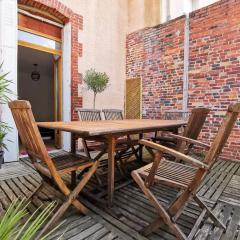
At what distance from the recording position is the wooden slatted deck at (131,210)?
5.34 feet

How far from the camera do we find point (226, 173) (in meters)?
3.19

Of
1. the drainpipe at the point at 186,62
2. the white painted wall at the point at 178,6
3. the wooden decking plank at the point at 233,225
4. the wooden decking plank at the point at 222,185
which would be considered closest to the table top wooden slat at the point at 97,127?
the wooden decking plank at the point at 222,185

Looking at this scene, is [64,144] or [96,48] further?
[96,48]

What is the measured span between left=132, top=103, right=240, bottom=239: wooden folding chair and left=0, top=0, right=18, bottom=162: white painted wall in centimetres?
288

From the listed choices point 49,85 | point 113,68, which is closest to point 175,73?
point 113,68

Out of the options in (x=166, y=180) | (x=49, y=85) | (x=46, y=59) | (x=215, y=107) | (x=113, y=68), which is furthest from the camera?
(x=49, y=85)

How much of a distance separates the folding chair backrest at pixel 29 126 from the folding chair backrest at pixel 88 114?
1389 millimetres

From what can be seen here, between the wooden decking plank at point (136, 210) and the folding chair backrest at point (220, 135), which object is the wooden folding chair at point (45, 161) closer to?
the wooden decking plank at point (136, 210)

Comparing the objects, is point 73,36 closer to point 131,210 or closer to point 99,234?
point 131,210

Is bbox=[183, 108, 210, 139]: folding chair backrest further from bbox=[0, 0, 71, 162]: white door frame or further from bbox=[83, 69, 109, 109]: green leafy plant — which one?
bbox=[0, 0, 71, 162]: white door frame

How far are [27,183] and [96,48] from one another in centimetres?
367

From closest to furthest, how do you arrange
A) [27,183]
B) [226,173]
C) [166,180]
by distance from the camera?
[166,180]
[27,183]
[226,173]

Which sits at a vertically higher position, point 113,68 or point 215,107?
point 113,68

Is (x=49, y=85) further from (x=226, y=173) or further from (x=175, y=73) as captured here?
(x=226, y=173)
